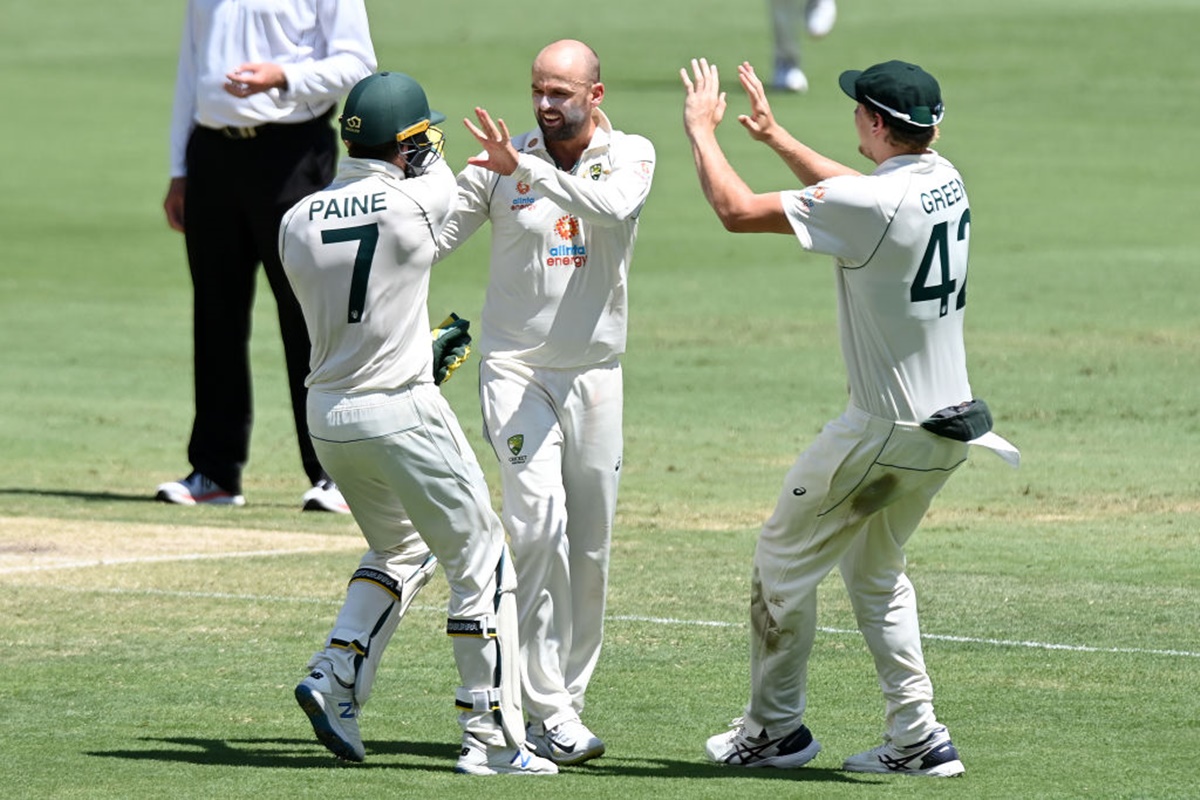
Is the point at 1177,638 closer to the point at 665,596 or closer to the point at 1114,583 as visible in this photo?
the point at 1114,583

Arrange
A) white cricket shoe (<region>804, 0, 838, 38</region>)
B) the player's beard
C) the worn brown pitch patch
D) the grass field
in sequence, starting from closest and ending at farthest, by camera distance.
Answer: the grass field
the player's beard
the worn brown pitch patch
white cricket shoe (<region>804, 0, 838, 38</region>)

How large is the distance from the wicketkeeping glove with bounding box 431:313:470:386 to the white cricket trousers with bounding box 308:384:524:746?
→ 16.1 inches

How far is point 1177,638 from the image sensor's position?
963cm

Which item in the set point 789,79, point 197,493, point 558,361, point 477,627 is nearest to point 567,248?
point 558,361

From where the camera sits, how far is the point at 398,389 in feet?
25.1

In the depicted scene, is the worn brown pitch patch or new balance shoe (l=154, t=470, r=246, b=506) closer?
the worn brown pitch patch

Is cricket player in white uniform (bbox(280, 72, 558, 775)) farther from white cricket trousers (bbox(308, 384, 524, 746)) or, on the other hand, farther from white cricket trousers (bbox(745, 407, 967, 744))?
white cricket trousers (bbox(745, 407, 967, 744))

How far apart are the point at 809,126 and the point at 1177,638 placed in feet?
79.4

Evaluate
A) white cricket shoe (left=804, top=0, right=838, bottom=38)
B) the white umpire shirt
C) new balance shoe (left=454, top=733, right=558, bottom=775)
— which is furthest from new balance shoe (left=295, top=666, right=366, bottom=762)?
white cricket shoe (left=804, top=0, right=838, bottom=38)

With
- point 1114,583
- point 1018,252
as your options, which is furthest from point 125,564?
point 1018,252

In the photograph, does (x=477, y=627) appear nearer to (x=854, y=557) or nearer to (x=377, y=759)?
(x=377, y=759)

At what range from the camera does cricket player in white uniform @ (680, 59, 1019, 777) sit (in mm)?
7539

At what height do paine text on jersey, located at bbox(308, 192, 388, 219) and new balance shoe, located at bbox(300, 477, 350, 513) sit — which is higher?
paine text on jersey, located at bbox(308, 192, 388, 219)

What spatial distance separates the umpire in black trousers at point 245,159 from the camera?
12.7 m
